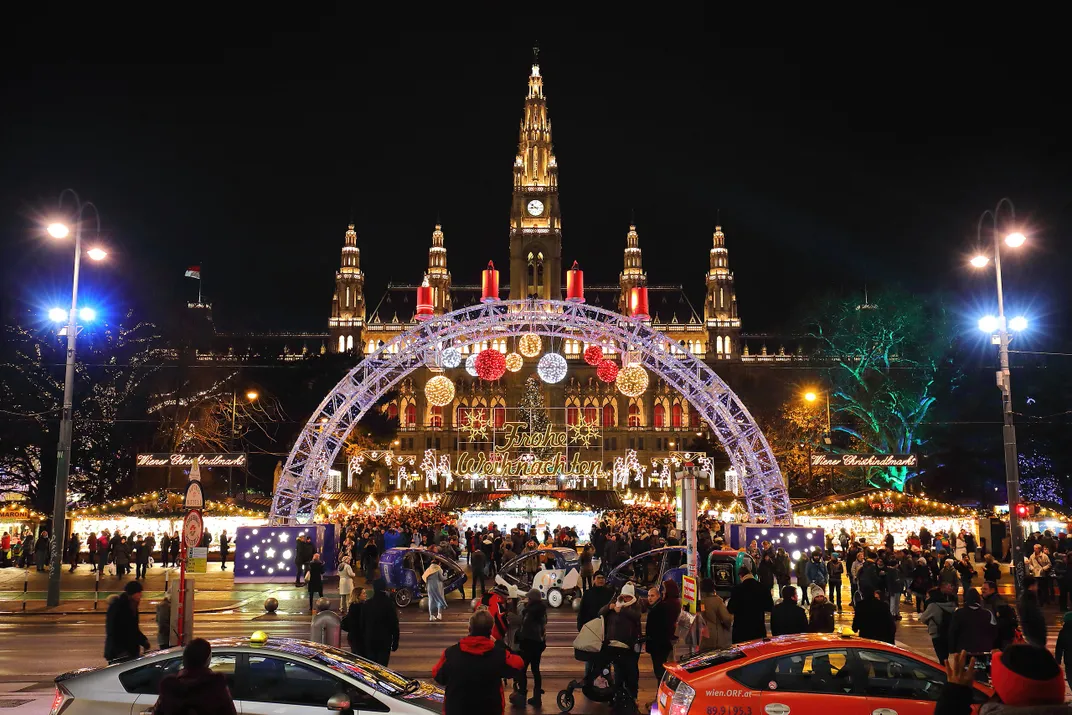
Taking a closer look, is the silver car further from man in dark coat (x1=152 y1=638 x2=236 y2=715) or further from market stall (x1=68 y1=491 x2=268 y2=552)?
market stall (x1=68 y1=491 x2=268 y2=552)

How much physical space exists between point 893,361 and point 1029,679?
4161cm

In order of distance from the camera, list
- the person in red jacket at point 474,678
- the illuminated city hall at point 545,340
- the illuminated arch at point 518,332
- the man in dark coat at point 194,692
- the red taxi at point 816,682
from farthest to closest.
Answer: the illuminated city hall at point 545,340 < the illuminated arch at point 518,332 < the red taxi at point 816,682 < the person in red jacket at point 474,678 < the man in dark coat at point 194,692

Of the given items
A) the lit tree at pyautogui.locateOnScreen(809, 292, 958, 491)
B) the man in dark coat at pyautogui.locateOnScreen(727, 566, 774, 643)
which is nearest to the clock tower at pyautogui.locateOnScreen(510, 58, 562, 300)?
the lit tree at pyautogui.locateOnScreen(809, 292, 958, 491)

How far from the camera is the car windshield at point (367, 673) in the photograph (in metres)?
7.47

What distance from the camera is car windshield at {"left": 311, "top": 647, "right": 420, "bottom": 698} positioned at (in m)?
7.47

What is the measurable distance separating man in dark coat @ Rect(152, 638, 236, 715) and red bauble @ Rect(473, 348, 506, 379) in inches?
989

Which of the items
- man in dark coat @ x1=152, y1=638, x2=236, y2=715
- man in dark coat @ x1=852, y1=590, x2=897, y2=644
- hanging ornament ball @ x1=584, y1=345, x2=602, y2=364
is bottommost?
man in dark coat @ x1=852, y1=590, x2=897, y2=644

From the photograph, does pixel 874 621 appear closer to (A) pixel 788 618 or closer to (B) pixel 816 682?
(A) pixel 788 618

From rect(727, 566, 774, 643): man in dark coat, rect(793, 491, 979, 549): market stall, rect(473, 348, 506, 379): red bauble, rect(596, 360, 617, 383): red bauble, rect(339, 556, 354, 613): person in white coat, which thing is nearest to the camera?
rect(727, 566, 774, 643): man in dark coat

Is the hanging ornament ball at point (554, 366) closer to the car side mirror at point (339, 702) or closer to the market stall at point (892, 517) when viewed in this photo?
the market stall at point (892, 517)

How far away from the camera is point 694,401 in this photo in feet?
97.9

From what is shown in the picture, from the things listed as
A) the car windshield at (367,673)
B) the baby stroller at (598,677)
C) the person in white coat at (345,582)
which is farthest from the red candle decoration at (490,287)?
the car windshield at (367,673)

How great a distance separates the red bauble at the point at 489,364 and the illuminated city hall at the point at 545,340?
55.3 metres

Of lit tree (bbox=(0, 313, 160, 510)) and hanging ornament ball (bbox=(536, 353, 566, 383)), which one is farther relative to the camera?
lit tree (bbox=(0, 313, 160, 510))
